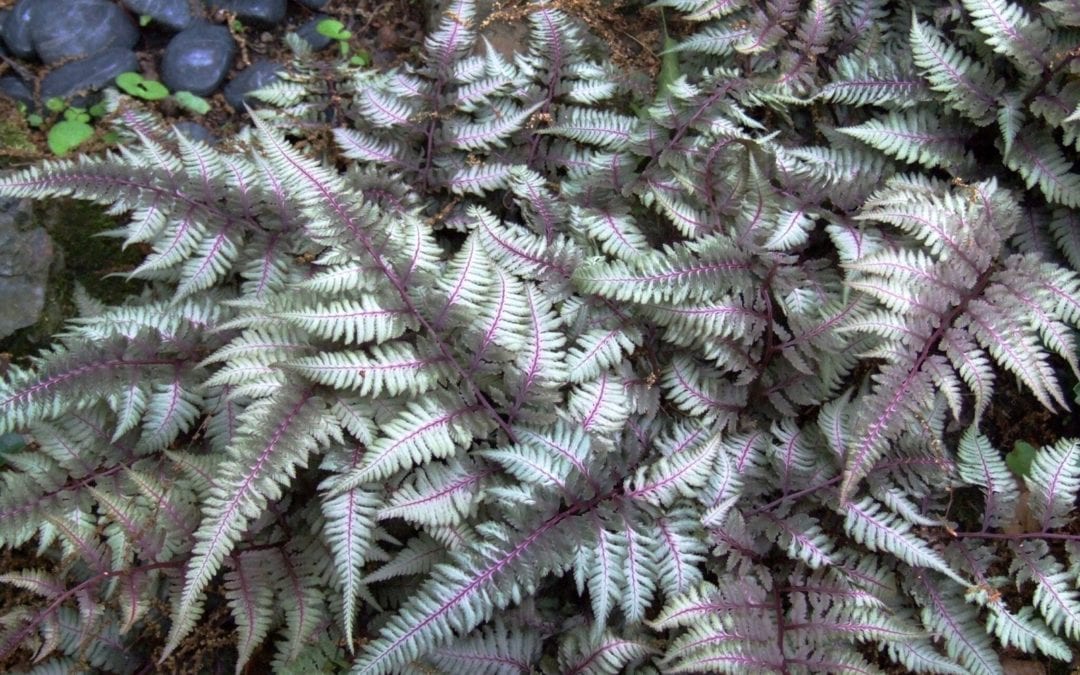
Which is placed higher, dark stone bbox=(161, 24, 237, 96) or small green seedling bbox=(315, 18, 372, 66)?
small green seedling bbox=(315, 18, 372, 66)

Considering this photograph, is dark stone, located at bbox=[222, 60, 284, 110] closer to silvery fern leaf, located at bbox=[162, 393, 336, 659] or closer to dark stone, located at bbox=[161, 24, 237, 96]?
dark stone, located at bbox=[161, 24, 237, 96]

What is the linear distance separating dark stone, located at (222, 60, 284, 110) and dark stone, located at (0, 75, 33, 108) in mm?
907

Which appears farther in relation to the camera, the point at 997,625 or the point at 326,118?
the point at 326,118

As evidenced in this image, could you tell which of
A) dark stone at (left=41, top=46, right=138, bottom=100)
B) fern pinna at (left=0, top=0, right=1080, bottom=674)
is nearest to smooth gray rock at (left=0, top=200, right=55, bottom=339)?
fern pinna at (left=0, top=0, right=1080, bottom=674)

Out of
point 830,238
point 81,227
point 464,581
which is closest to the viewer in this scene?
point 464,581

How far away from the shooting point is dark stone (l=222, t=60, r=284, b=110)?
3926mm

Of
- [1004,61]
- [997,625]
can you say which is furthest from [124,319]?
[1004,61]

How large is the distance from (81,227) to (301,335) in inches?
57.4

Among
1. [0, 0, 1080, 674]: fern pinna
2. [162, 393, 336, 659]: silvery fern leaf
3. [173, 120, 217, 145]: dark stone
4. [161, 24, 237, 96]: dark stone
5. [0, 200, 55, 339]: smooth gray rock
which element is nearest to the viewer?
[162, 393, 336, 659]: silvery fern leaf

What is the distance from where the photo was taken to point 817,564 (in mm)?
2703

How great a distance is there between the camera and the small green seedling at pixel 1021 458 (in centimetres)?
313

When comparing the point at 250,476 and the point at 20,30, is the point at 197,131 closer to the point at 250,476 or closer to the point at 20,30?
the point at 20,30

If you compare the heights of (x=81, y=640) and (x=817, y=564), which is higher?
(x=817, y=564)

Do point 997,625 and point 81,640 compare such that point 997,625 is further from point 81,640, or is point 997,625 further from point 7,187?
point 7,187
